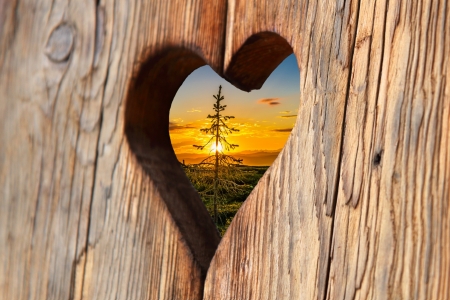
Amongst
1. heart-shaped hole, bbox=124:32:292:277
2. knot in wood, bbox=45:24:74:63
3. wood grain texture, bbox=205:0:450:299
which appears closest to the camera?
wood grain texture, bbox=205:0:450:299

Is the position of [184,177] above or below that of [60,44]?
below

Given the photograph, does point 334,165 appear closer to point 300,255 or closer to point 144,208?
point 300,255

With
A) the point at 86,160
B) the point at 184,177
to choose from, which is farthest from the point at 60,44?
the point at 184,177

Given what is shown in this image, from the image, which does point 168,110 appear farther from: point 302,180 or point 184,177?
point 302,180

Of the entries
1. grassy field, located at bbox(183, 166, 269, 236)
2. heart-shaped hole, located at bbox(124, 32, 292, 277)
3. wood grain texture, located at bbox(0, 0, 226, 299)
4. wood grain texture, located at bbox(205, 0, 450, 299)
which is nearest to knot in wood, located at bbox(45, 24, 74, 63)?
wood grain texture, located at bbox(0, 0, 226, 299)

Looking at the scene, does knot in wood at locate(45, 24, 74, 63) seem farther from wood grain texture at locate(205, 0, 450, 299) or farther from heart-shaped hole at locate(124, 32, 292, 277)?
wood grain texture at locate(205, 0, 450, 299)

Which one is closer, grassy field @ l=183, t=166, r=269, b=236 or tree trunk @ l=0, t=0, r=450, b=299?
tree trunk @ l=0, t=0, r=450, b=299

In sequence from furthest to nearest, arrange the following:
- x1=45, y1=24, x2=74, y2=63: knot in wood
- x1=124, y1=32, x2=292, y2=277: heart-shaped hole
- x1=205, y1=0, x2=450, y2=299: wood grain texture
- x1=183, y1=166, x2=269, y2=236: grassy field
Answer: x1=183, y1=166, x2=269, y2=236: grassy field, x1=45, y1=24, x2=74, y2=63: knot in wood, x1=124, y1=32, x2=292, y2=277: heart-shaped hole, x1=205, y1=0, x2=450, y2=299: wood grain texture

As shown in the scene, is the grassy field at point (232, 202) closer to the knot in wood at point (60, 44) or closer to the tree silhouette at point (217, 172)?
the tree silhouette at point (217, 172)
